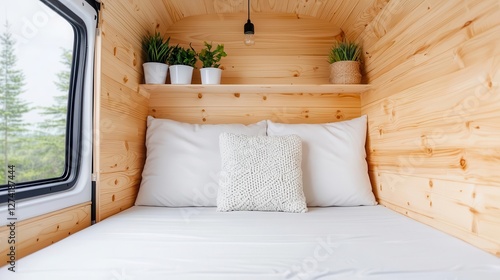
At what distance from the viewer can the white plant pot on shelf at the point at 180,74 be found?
178cm

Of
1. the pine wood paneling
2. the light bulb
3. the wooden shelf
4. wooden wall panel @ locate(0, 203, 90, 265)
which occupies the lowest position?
wooden wall panel @ locate(0, 203, 90, 265)

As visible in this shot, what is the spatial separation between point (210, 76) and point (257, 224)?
3.22 feet

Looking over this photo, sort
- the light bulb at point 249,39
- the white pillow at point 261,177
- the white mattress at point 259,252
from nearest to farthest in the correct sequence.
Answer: the white mattress at point 259,252 < the white pillow at point 261,177 < the light bulb at point 249,39

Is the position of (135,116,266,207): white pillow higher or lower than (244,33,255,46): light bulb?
lower

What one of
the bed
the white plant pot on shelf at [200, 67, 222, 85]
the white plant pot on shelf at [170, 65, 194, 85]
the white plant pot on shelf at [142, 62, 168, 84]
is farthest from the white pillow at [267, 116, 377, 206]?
the white plant pot on shelf at [142, 62, 168, 84]

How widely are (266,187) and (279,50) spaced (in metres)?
1.05

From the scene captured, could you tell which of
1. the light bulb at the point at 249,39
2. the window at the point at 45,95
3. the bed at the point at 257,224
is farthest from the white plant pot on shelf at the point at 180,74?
the window at the point at 45,95

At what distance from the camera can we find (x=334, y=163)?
1.64m

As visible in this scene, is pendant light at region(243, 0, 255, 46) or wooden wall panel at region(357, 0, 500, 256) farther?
pendant light at region(243, 0, 255, 46)

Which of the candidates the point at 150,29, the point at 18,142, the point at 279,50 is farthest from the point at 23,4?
the point at 279,50

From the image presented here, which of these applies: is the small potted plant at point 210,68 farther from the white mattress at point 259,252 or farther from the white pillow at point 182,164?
the white mattress at point 259,252

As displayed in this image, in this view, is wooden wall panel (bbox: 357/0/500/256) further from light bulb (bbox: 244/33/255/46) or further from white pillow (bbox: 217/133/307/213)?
light bulb (bbox: 244/33/255/46)

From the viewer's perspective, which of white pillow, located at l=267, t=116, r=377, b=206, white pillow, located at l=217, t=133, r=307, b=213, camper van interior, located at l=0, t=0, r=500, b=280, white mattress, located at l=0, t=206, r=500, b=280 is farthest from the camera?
white pillow, located at l=267, t=116, r=377, b=206

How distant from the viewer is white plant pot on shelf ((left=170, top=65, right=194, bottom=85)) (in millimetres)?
1780
